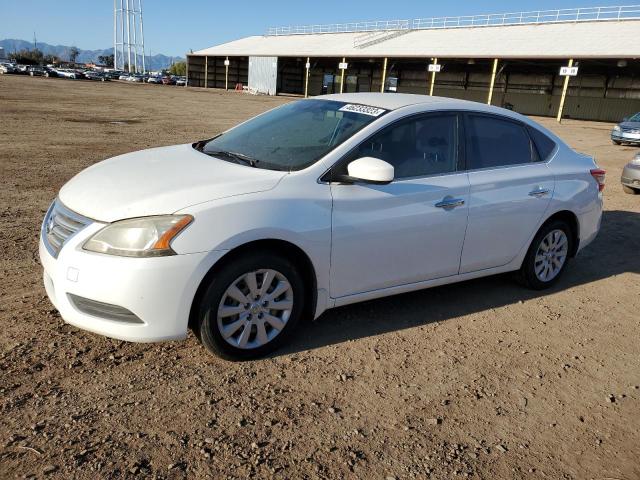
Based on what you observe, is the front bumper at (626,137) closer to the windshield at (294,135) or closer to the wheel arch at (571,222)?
the wheel arch at (571,222)

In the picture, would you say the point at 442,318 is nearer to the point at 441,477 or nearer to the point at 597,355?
the point at 597,355

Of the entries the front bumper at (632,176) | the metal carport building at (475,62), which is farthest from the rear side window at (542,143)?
the metal carport building at (475,62)

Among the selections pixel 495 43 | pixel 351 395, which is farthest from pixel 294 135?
pixel 495 43

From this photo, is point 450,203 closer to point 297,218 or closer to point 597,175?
point 297,218

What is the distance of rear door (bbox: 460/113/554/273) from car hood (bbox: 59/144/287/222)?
174cm

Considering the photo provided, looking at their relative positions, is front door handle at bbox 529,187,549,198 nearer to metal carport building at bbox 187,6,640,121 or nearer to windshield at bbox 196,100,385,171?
windshield at bbox 196,100,385,171

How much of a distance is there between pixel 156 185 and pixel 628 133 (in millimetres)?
21717

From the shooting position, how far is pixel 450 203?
4.14 metres

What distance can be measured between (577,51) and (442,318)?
34.3 metres

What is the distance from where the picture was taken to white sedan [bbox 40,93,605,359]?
10.1ft

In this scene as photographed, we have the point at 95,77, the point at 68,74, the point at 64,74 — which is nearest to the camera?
the point at 68,74

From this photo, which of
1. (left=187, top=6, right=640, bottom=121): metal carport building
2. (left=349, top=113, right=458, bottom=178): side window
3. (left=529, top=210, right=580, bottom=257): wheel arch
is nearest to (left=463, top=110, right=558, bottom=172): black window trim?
(left=349, top=113, right=458, bottom=178): side window

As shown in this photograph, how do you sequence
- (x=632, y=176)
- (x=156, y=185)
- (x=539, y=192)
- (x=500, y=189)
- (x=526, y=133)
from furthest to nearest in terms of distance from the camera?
(x=632, y=176)
(x=526, y=133)
(x=539, y=192)
(x=500, y=189)
(x=156, y=185)

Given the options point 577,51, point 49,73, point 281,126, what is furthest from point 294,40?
point 281,126
